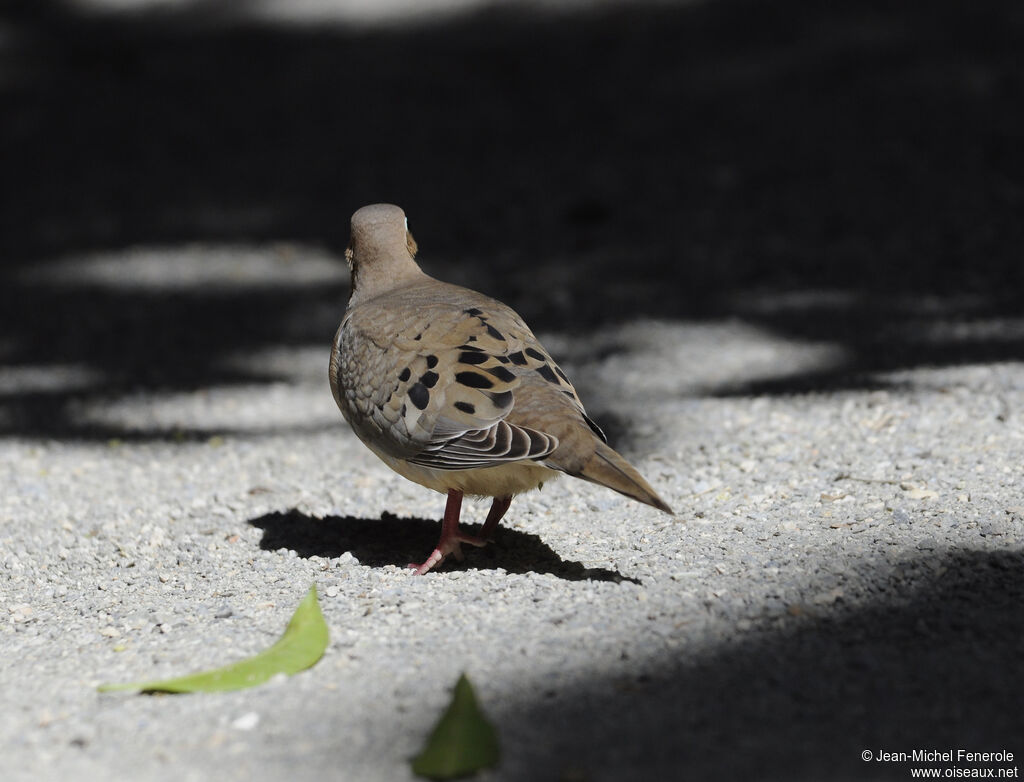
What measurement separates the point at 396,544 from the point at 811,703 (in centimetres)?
201

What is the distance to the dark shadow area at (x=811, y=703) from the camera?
2.71 meters

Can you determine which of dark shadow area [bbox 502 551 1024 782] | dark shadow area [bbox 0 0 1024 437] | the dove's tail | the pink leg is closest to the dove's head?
the pink leg

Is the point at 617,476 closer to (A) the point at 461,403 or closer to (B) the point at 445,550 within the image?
(A) the point at 461,403

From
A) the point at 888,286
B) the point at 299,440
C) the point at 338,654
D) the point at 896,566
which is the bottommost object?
the point at 338,654

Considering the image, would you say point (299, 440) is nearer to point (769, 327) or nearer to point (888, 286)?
point (769, 327)

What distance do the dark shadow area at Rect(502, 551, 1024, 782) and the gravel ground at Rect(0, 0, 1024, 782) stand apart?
0.5 inches

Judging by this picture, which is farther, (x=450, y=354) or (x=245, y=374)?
(x=245, y=374)

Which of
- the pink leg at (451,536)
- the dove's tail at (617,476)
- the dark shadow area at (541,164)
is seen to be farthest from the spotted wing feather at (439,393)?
the dark shadow area at (541,164)

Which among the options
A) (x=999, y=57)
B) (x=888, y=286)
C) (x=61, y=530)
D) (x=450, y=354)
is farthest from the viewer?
(x=999, y=57)

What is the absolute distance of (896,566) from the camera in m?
3.70

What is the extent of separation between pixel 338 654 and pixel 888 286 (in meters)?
5.43

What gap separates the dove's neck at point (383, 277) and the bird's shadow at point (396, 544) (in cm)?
88

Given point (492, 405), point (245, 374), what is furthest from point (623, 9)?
point (492, 405)

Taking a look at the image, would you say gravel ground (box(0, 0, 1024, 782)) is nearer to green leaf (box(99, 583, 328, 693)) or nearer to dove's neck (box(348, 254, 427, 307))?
green leaf (box(99, 583, 328, 693))
